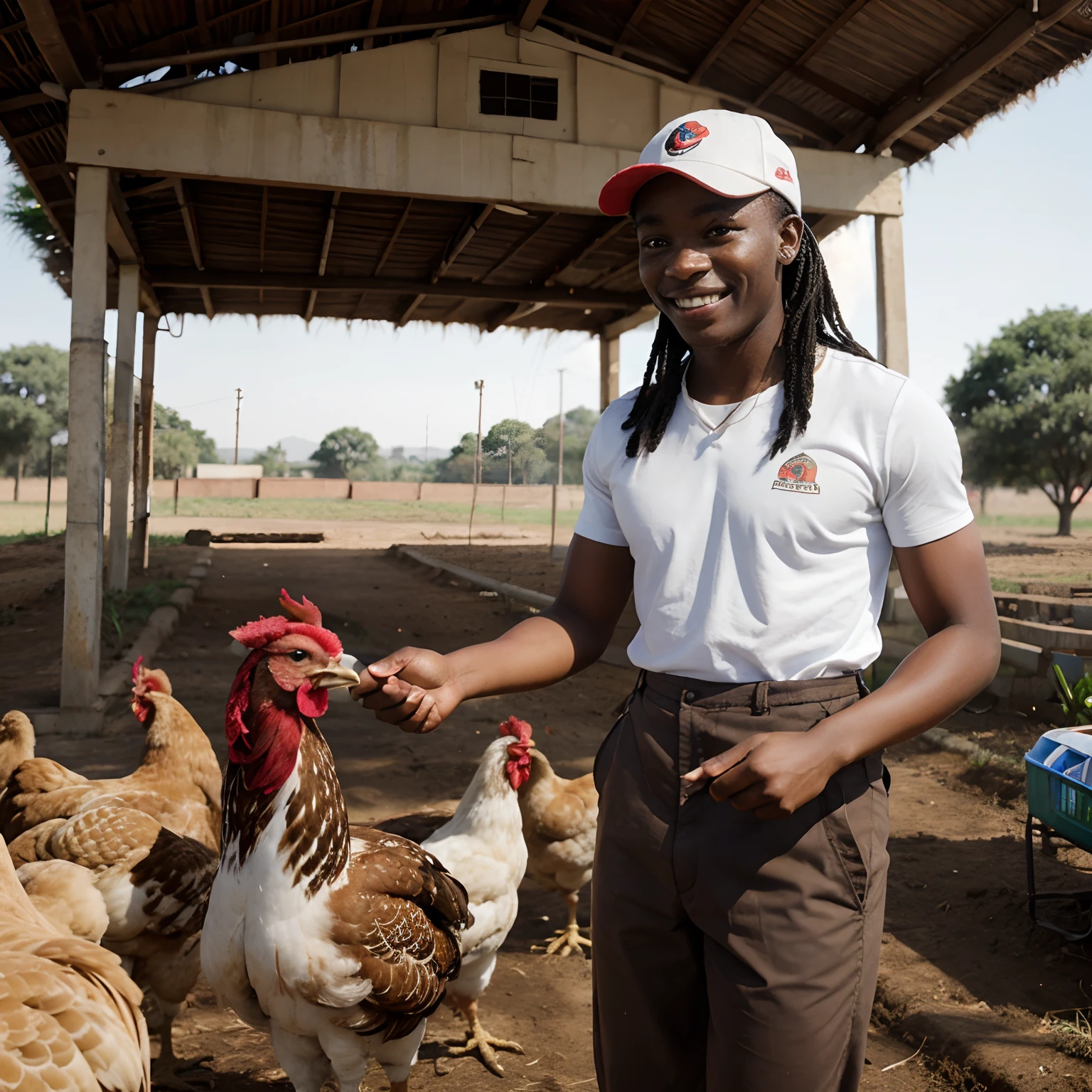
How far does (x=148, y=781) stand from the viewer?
13.2ft

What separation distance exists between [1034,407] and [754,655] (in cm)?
2760

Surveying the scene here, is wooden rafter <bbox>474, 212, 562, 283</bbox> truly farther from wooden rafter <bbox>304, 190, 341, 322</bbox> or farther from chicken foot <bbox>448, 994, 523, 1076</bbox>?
chicken foot <bbox>448, 994, 523, 1076</bbox>

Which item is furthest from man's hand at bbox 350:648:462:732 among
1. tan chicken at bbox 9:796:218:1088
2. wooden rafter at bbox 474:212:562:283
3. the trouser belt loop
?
wooden rafter at bbox 474:212:562:283

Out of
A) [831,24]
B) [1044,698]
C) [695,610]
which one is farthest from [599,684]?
[695,610]

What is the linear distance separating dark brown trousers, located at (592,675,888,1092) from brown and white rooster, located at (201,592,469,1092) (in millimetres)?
940

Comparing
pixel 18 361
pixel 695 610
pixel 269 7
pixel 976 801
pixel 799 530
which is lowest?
pixel 976 801

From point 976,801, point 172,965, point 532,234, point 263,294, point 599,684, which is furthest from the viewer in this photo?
point 263,294

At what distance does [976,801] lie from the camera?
5895mm

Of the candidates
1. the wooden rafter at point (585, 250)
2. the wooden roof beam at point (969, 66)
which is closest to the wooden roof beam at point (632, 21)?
the wooden rafter at point (585, 250)

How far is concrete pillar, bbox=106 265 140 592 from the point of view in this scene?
36.9 feet

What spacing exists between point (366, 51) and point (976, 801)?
24.2 feet

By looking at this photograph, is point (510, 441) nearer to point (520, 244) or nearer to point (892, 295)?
point (520, 244)

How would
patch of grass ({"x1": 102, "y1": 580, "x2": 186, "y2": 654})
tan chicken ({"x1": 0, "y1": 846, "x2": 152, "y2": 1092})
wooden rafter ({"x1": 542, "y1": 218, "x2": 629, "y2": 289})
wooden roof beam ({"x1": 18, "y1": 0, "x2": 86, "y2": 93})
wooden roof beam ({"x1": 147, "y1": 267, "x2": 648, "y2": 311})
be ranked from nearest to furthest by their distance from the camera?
tan chicken ({"x1": 0, "y1": 846, "x2": 152, "y2": 1092})
wooden roof beam ({"x1": 18, "y1": 0, "x2": 86, "y2": 93})
patch of grass ({"x1": 102, "y1": 580, "x2": 186, "y2": 654})
wooden rafter ({"x1": 542, "y1": 218, "x2": 629, "y2": 289})
wooden roof beam ({"x1": 147, "y1": 267, "x2": 648, "y2": 311})

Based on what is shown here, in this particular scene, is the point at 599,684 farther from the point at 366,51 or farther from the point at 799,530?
the point at 799,530
